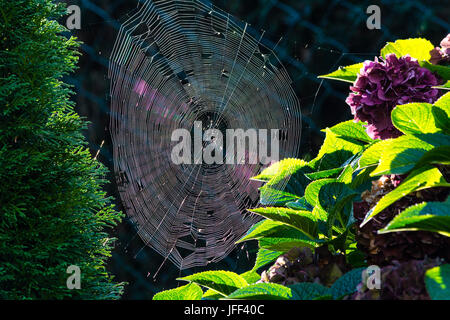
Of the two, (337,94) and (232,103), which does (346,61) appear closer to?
(337,94)

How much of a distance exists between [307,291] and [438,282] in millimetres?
157

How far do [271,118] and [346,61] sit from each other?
0.75 m

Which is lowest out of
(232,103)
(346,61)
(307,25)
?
(232,103)

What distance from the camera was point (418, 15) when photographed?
94.5 inches

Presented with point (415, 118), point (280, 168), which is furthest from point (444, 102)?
point (280, 168)

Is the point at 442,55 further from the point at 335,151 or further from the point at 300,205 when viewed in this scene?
the point at 300,205

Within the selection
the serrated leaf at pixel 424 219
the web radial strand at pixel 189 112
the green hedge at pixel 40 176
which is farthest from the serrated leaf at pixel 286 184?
the green hedge at pixel 40 176

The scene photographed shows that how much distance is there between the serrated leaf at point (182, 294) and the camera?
79 cm

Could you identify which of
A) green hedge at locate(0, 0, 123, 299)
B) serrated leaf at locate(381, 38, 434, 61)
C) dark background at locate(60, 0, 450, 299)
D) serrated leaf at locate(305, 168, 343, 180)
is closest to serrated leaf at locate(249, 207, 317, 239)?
serrated leaf at locate(305, 168, 343, 180)

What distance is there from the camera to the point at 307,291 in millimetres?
627

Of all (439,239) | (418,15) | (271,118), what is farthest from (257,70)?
(439,239)

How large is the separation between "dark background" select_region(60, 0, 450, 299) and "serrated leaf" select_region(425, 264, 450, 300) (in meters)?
1.69
